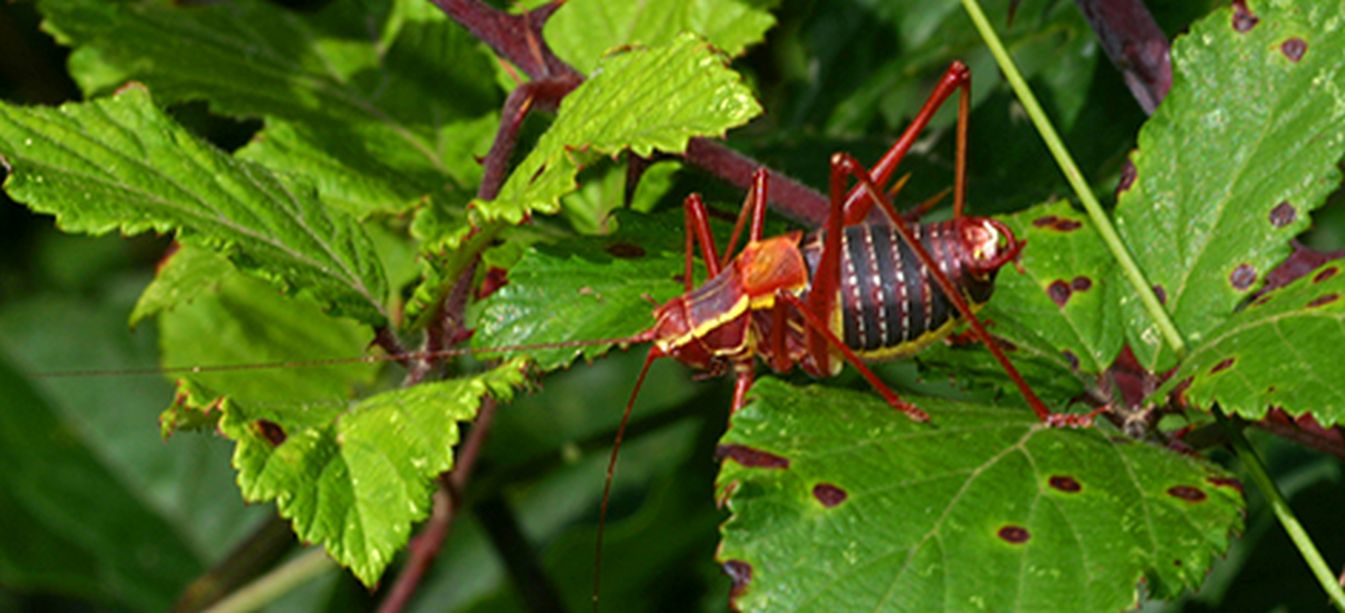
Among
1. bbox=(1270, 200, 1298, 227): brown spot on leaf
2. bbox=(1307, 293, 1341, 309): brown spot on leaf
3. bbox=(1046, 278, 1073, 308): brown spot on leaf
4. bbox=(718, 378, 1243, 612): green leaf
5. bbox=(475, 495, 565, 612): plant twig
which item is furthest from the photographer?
bbox=(475, 495, 565, 612): plant twig

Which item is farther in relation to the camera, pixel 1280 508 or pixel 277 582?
pixel 277 582

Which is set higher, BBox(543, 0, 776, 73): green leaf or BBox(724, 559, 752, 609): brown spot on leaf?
BBox(543, 0, 776, 73): green leaf

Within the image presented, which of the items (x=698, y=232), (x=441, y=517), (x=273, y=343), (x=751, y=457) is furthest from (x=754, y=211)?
(x=273, y=343)

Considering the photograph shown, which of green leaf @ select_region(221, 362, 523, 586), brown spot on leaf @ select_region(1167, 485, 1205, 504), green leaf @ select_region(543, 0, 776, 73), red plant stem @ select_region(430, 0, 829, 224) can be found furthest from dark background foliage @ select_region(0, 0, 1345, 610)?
brown spot on leaf @ select_region(1167, 485, 1205, 504)

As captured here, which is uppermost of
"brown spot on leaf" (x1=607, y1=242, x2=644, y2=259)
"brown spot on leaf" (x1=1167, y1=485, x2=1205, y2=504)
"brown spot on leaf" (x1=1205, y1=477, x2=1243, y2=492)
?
"brown spot on leaf" (x1=607, y1=242, x2=644, y2=259)

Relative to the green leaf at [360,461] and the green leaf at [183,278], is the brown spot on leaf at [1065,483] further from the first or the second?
the green leaf at [183,278]

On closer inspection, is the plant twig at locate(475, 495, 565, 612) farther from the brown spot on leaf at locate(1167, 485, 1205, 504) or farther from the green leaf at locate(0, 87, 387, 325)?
the brown spot on leaf at locate(1167, 485, 1205, 504)

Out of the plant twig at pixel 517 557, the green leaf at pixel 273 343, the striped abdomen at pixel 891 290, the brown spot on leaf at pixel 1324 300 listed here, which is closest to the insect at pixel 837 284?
the striped abdomen at pixel 891 290

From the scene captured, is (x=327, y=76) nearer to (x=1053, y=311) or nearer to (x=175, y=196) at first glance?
(x=175, y=196)

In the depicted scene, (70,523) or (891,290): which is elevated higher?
(891,290)
